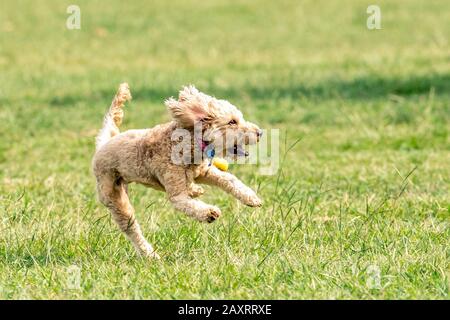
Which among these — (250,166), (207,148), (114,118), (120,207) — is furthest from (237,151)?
(250,166)

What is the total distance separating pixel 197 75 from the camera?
15.1m

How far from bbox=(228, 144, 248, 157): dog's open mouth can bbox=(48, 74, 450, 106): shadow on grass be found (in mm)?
7622

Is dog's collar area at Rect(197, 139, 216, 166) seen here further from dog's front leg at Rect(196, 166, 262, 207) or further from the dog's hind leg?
the dog's hind leg

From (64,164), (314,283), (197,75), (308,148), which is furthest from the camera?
(197,75)

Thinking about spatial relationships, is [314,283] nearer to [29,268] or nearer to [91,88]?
[29,268]

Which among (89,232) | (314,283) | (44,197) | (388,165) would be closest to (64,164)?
(44,197)

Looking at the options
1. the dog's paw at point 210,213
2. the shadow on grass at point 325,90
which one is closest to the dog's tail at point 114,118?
the dog's paw at point 210,213

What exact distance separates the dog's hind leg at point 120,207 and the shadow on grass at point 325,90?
7321 mm

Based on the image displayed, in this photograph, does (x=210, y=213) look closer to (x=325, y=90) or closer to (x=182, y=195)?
(x=182, y=195)

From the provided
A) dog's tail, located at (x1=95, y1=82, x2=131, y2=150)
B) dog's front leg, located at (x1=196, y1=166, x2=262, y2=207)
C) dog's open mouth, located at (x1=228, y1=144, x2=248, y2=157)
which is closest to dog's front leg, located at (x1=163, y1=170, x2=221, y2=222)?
dog's front leg, located at (x1=196, y1=166, x2=262, y2=207)

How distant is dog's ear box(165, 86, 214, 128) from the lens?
534 cm

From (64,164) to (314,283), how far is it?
5.22 m

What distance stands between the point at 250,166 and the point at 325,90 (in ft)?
13.8

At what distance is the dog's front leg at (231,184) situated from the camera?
535cm
